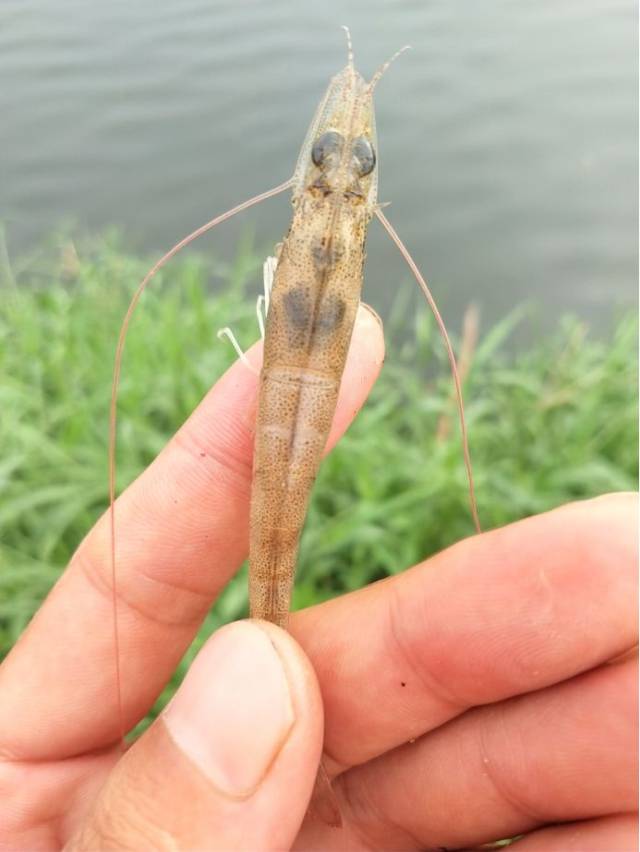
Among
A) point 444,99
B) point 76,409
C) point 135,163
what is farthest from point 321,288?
point 444,99

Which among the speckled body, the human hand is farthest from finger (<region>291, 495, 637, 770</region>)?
the speckled body

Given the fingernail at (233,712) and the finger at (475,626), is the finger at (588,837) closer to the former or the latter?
the finger at (475,626)

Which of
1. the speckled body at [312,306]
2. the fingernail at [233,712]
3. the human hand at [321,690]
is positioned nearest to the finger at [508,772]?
the human hand at [321,690]

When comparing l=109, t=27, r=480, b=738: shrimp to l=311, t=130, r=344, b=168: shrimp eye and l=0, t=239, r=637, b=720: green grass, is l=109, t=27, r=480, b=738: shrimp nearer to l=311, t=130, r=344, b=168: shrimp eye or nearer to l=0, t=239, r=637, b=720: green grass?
l=311, t=130, r=344, b=168: shrimp eye

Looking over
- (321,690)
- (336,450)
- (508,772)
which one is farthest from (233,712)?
(336,450)

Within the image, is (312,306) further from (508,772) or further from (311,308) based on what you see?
(508,772)

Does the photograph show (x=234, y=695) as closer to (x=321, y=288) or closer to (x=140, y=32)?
(x=321, y=288)
